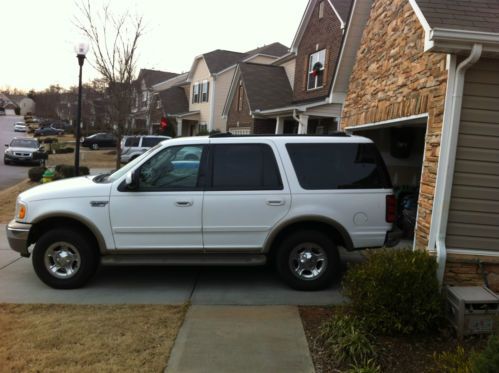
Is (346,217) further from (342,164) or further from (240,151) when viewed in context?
(240,151)

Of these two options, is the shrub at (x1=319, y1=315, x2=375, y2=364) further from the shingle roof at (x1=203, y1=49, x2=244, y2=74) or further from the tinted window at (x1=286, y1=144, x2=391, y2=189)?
the shingle roof at (x1=203, y1=49, x2=244, y2=74)

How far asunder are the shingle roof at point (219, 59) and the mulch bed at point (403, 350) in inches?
1268

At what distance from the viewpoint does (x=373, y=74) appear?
25.6ft

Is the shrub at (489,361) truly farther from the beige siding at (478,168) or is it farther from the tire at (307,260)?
the tire at (307,260)

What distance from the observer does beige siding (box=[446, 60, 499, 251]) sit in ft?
16.3

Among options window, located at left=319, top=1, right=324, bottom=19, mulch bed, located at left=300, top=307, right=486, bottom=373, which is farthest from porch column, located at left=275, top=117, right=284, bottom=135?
mulch bed, located at left=300, top=307, right=486, bottom=373

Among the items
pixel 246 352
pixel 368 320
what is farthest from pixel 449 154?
pixel 246 352

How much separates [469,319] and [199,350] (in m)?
2.58

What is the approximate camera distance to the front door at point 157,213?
5.64m

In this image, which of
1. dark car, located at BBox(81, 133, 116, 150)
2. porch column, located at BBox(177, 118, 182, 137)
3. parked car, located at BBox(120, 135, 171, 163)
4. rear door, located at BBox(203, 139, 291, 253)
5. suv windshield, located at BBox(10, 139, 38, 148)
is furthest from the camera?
dark car, located at BBox(81, 133, 116, 150)

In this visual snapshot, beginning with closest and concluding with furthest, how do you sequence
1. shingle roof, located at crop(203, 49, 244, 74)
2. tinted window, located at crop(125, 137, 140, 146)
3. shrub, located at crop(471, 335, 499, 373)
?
shrub, located at crop(471, 335, 499, 373) → tinted window, located at crop(125, 137, 140, 146) → shingle roof, located at crop(203, 49, 244, 74)

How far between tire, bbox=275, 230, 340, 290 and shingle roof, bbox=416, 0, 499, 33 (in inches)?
111

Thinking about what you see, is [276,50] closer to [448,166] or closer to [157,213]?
[157,213]

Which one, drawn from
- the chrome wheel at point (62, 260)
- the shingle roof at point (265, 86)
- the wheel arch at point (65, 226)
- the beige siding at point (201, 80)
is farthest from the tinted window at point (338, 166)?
the beige siding at point (201, 80)
